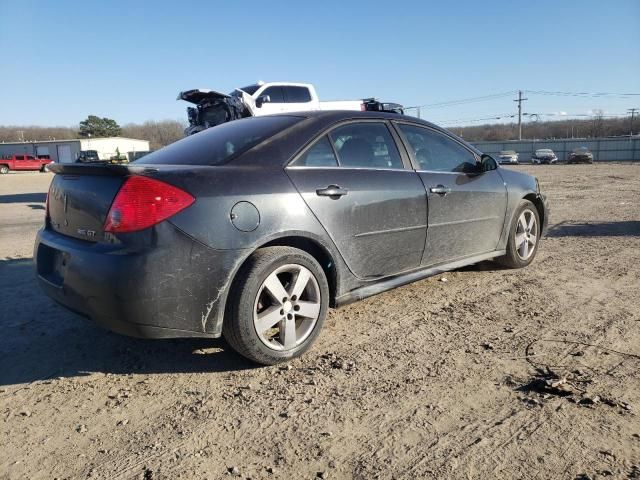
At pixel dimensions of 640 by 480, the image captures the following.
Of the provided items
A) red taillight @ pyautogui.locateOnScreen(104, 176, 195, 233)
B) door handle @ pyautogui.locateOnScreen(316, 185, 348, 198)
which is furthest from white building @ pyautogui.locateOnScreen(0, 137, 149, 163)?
red taillight @ pyautogui.locateOnScreen(104, 176, 195, 233)

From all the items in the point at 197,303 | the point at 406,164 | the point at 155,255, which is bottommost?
the point at 197,303

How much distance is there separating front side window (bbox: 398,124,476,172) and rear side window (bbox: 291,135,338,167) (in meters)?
0.84

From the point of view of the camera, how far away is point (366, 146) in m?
3.61

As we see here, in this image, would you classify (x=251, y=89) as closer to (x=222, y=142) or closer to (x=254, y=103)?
(x=254, y=103)

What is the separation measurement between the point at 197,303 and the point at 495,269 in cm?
343

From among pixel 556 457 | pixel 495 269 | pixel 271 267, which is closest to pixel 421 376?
pixel 556 457

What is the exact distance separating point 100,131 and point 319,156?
94.4m

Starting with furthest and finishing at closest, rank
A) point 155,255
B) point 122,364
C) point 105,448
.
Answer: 1. point 122,364
2. point 155,255
3. point 105,448

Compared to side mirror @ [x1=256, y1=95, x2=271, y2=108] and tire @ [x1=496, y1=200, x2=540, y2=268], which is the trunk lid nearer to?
tire @ [x1=496, y1=200, x2=540, y2=268]

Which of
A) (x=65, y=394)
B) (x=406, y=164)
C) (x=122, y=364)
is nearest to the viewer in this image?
(x=65, y=394)

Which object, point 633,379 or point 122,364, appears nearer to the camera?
point 633,379

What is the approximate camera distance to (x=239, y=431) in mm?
2258

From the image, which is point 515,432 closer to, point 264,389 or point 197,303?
point 264,389

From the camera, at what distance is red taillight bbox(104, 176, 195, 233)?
2518mm
